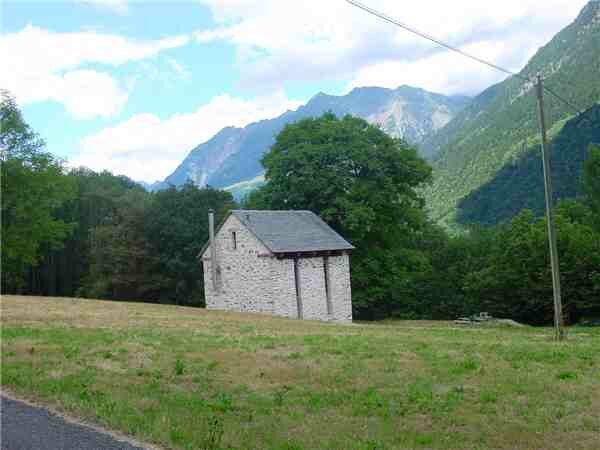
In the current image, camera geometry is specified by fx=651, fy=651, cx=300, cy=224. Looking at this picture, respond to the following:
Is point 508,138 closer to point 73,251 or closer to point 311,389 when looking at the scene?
point 73,251

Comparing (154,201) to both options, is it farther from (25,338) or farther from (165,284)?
(25,338)

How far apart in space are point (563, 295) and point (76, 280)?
1719 inches

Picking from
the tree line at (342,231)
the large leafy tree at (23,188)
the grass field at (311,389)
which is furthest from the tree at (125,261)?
the grass field at (311,389)

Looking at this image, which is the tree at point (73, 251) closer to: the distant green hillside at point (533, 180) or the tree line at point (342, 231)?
the tree line at point (342, 231)

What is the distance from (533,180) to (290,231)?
332 ft

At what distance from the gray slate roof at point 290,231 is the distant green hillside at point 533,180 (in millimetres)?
79180

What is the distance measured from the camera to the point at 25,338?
15.6 m

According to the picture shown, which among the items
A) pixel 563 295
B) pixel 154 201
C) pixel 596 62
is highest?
pixel 596 62

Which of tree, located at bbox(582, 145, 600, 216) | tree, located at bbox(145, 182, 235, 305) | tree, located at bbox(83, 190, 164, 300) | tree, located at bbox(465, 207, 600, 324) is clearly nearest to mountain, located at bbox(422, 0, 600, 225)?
tree, located at bbox(582, 145, 600, 216)

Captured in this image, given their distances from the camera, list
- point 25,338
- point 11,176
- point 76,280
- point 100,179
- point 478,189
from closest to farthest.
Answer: point 25,338
point 11,176
point 76,280
point 100,179
point 478,189

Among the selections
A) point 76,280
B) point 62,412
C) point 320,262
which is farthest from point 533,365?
point 76,280

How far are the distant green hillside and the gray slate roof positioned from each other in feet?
260

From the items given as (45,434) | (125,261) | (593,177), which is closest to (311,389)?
(45,434)

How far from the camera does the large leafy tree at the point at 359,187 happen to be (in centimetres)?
4306
